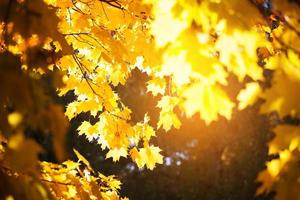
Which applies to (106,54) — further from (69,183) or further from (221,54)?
(221,54)

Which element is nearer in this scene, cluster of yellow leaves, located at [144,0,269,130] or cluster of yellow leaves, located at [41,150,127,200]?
cluster of yellow leaves, located at [144,0,269,130]

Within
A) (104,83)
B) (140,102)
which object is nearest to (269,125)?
(140,102)

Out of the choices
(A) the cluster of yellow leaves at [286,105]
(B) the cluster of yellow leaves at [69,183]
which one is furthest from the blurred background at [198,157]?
(A) the cluster of yellow leaves at [286,105]

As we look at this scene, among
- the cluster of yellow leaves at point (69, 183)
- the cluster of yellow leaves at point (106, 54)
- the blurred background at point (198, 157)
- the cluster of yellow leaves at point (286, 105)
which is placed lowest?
the cluster of yellow leaves at point (286, 105)

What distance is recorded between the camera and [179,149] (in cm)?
1445

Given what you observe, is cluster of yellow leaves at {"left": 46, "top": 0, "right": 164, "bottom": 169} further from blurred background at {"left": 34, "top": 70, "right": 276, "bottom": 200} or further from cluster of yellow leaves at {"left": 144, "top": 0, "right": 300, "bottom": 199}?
blurred background at {"left": 34, "top": 70, "right": 276, "bottom": 200}

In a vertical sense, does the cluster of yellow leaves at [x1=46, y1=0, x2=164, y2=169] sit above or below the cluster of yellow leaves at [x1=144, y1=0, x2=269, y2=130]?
above

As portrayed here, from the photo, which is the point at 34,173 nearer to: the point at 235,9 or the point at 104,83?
the point at 235,9

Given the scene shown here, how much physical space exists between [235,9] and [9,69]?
89 centimetres

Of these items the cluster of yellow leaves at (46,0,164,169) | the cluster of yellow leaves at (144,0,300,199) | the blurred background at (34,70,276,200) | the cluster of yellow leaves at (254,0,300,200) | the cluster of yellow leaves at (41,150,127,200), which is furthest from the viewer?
the blurred background at (34,70,276,200)

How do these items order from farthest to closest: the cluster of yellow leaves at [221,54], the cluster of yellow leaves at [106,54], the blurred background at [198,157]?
1. the blurred background at [198,157]
2. the cluster of yellow leaves at [106,54]
3. the cluster of yellow leaves at [221,54]

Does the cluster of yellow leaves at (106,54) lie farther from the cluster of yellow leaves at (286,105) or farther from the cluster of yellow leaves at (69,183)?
the cluster of yellow leaves at (286,105)

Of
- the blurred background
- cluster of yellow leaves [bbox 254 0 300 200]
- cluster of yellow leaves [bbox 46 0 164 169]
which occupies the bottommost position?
cluster of yellow leaves [bbox 254 0 300 200]

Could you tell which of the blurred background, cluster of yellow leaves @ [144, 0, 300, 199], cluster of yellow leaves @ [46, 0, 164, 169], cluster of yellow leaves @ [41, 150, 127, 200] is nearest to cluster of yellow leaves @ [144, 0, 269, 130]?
cluster of yellow leaves @ [144, 0, 300, 199]
